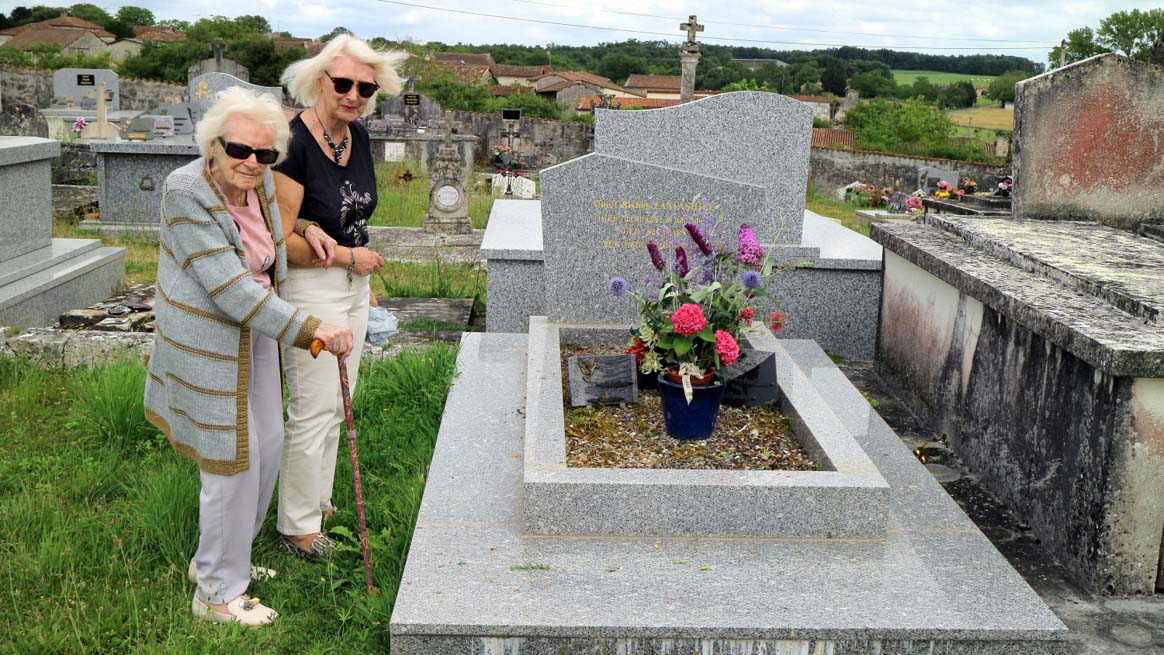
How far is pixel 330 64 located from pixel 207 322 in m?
0.98

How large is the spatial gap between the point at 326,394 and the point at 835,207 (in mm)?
15570

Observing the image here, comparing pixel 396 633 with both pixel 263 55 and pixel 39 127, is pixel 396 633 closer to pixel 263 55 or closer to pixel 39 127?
pixel 39 127

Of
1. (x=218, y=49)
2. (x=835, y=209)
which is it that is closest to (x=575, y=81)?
(x=218, y=49)

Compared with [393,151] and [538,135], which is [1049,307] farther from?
[538,135]

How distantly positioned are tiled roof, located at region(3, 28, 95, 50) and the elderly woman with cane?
71860mm

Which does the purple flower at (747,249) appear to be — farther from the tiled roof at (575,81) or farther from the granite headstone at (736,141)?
the tiled roof at (575,81)

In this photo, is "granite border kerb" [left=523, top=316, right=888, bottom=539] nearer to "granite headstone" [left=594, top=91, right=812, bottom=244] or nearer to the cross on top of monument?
"granite headstone" [left=594, top=91, right=812, bottom=244]

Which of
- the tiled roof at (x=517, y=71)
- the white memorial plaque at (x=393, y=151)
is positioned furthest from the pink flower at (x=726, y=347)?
the tiled roof at (x=517, y=71)

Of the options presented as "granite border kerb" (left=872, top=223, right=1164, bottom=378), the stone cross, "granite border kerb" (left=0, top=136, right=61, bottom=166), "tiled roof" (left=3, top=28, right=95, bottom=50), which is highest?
"tiled roof" (left=3, top=28, right=95, bottom=50)

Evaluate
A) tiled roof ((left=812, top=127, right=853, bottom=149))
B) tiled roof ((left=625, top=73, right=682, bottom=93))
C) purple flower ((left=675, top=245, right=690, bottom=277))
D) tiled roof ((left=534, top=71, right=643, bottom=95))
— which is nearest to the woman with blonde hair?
purple flower ((left=675, top=245, right=690, bottom=277))

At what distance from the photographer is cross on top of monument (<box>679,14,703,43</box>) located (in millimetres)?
20745

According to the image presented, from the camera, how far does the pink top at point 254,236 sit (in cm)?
293

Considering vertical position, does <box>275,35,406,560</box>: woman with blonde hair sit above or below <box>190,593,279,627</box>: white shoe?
above

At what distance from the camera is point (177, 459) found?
4.23m
